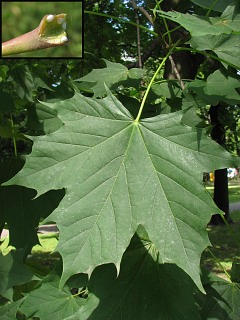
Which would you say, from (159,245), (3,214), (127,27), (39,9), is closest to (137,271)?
(159,245)

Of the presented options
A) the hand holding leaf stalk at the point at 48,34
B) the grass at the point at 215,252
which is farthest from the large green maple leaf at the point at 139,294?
the grass at the point at 215,252

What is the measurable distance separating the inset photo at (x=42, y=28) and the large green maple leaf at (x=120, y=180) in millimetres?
212

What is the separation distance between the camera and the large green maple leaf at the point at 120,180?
1.01 metres

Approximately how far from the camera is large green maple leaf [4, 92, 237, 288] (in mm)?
1007

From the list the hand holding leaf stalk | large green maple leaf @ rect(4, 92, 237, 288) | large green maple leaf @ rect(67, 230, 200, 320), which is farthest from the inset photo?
large green maple leaf @ rect(67, 230, 200, 320)

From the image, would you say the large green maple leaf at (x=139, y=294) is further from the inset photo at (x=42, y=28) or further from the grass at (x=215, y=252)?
the grass at (x=215, y=252)

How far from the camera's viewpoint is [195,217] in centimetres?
103

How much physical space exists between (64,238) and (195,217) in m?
0.29

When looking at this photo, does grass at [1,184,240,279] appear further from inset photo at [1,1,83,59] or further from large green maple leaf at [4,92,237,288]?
large green maple leaf at [4,92,237,288]

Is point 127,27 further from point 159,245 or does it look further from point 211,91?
point 159,245

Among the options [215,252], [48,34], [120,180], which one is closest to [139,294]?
[120,180]

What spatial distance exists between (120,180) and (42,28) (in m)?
0.47

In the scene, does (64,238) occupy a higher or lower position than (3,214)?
higher

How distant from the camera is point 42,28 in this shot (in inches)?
48.7
